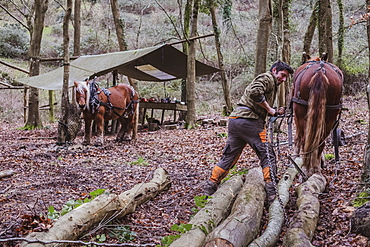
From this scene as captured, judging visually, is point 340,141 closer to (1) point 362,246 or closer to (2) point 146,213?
(1) point 362,246

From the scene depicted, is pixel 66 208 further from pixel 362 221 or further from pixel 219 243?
pixel 362 221

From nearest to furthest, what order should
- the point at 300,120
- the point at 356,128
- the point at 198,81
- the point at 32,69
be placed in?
1. the point at 300,120
2. the point at 356,128
3. the point at 32,69
4. the point at 198,81

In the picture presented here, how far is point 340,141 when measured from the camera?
6.25m

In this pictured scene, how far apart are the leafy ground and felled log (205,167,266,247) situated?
0.53m

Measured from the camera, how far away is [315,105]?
4.84 meters

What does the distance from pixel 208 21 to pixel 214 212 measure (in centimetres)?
3021

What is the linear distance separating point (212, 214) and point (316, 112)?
221 cm

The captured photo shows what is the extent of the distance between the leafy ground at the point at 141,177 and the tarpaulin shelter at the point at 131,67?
7.01ft

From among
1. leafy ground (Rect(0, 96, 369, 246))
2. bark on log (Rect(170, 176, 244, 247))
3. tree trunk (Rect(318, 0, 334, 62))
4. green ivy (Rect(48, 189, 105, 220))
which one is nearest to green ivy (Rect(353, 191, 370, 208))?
leafy ground (Rect(0, 96, 369, 246))

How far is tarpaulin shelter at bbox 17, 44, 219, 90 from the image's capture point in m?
10.2

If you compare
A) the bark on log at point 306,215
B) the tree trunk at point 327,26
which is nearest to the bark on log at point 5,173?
the bark on log at point 306,215

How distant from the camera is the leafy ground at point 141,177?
12.0 feet

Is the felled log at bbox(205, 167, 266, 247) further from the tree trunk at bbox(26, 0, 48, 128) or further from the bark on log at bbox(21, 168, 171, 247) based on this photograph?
the tree trunk at bbox(26, 0, 48, 128)

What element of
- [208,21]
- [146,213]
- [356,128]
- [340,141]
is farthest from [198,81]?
[146,213]
